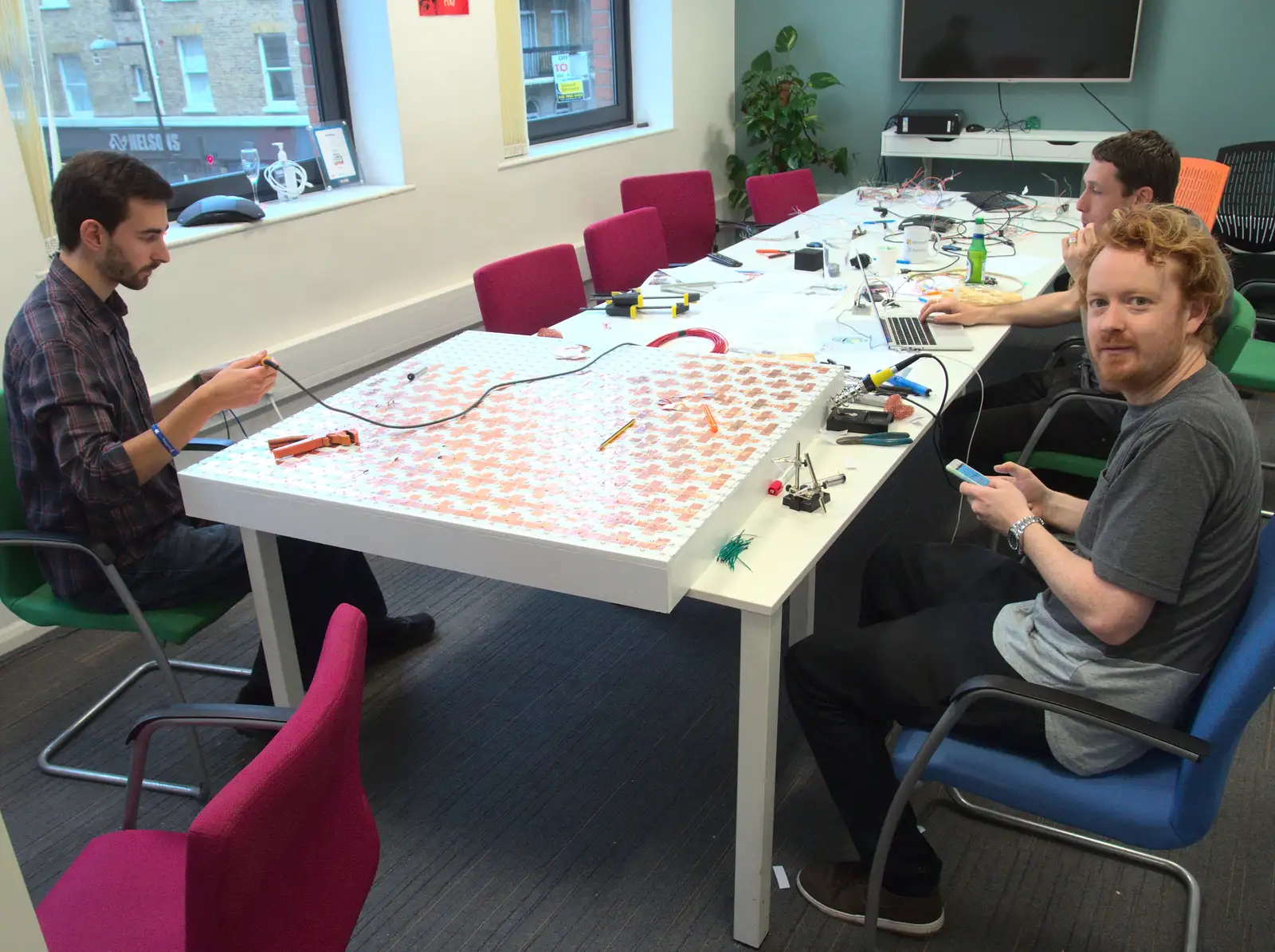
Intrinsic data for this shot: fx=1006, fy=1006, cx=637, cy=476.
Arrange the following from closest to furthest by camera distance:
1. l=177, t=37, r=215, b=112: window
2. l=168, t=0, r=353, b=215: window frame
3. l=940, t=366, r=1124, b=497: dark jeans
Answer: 1. l=940, t=366, r=1124, b=497: dark jeans
2. l=177, t=37, r=215, b=112: window
3. l=168, t=0, r=353, b=215: window frame

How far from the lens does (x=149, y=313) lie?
302 centimetres

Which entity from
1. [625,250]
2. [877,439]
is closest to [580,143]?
[625,250]

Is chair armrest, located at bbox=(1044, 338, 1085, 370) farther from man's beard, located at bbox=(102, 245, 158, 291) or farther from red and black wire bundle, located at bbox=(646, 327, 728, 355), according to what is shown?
man's beard, located at bbox=(102, 245, 158, 291)

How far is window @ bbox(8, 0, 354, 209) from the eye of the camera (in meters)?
3.09

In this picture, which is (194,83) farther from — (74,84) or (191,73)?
(74,84)

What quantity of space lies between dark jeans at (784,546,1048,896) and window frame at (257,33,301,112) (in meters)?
3.07

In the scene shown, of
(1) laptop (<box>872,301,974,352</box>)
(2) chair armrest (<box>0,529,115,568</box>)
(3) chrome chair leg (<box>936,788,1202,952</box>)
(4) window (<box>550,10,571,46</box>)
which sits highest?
(4) window (<box>550,10,571,46</box>)

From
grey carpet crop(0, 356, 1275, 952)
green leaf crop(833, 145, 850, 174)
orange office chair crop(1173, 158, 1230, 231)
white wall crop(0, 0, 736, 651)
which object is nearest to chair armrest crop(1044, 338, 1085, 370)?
grey carpet crop(0, 356, 1275, 952)

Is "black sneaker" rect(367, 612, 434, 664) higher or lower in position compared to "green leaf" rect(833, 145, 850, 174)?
lower

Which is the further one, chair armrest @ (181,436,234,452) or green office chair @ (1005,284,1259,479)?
green office chair @ (1005,284,1259,479)

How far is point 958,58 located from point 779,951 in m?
5.17

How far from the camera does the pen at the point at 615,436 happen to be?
6.09 feet

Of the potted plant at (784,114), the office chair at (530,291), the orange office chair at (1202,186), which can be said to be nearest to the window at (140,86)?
the office chair at (530,291)

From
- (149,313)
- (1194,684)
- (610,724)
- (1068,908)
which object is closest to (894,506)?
(610,724)
